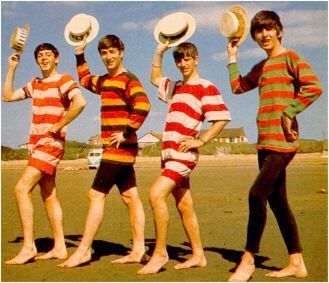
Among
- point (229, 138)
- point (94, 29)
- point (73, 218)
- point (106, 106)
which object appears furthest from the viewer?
point (229, 138)

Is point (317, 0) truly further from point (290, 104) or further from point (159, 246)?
point (159, 246)

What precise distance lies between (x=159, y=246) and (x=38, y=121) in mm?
1537

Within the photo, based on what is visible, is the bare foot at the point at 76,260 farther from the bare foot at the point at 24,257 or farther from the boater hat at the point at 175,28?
the boater hat at the point at 175,28

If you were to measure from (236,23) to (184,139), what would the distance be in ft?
3.27

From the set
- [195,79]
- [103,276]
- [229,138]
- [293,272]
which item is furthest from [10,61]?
[229,138]

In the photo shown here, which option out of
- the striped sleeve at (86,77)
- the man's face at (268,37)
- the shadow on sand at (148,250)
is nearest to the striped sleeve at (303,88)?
the man's face at (268,37)

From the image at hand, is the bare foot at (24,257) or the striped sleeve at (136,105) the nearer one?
the striped sleeve at (136,105)

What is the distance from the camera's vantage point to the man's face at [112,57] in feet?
14.4

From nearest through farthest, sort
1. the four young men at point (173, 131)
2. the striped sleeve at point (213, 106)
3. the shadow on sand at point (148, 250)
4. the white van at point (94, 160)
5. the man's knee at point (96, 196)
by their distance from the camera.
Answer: the four young men at point (173, 131) → the striped sleeve at point (213, 106) → the man's knee at point (96, 196) → the shadow on sand at point (148, 250) → the white van at point (94, 160)

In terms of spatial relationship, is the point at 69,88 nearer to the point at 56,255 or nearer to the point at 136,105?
the point at 136,105

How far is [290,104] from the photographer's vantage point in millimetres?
3768

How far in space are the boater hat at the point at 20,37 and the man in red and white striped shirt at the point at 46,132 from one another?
19 cm

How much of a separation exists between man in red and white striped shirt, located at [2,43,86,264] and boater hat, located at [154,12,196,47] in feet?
2.84

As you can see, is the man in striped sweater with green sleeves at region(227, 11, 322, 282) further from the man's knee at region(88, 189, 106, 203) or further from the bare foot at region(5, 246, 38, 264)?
the bare foot at region(5, 246, 38, 264)
